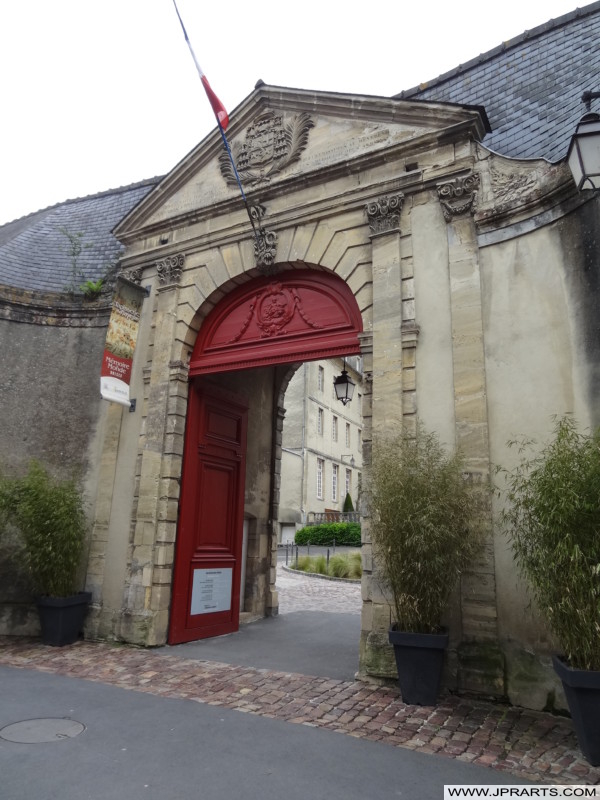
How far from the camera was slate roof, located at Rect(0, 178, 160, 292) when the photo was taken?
845cm

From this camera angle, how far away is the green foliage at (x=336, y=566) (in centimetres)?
1386

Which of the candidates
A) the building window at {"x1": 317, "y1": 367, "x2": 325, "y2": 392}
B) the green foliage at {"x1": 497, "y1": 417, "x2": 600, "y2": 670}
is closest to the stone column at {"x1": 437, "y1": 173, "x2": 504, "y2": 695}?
the green foliage at {"x1": 497, "y1": 417, "x2": 600, "y2": 670}

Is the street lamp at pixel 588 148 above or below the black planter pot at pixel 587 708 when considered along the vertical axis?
above

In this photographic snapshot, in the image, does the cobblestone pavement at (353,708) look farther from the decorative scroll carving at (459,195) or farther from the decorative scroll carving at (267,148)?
the decorative scroll carving at (267,148)

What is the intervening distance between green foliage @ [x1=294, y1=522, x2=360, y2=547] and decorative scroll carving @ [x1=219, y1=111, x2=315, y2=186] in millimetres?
16003

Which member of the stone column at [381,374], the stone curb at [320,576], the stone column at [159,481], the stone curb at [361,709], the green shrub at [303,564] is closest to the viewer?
the stone curb at [361,709]

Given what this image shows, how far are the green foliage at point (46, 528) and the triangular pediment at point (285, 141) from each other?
3.70 metres

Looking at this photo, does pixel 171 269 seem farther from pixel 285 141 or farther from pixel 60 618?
pixel 60 618

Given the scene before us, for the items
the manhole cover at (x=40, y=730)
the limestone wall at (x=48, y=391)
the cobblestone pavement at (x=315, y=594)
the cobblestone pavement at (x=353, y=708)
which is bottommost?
the manhole cover at (x=40, y=730)

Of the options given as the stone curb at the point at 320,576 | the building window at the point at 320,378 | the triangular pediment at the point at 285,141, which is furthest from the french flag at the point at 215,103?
the building window at the point at 320,378

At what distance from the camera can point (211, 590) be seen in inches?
278

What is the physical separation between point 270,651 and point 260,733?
2.51 m

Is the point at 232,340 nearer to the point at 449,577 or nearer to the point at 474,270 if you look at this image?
the point at 474,270

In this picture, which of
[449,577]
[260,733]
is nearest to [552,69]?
[449,577]
